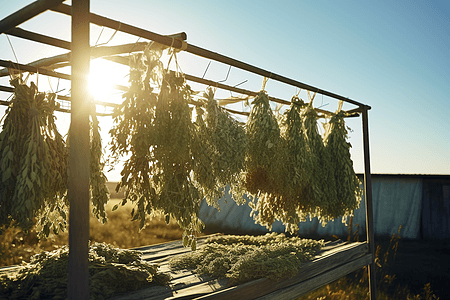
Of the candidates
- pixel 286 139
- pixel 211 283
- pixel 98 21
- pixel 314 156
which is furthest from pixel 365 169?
pixel 98 21

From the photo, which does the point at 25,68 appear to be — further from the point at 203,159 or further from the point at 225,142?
the point at 225,142

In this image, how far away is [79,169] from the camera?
8.13 feet

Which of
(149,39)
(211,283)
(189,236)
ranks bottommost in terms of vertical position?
(211,283)

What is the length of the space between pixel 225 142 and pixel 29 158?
1.92 meters

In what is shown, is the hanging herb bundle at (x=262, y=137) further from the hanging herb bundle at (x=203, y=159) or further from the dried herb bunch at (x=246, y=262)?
the dried herb bunch at (x=246, y=262)

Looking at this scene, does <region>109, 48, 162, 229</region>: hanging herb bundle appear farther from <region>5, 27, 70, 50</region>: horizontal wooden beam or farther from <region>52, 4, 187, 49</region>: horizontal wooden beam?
<region>5, 27, 70, 50</region>: horizontal wooden beam

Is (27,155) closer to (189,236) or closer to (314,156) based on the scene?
(189,236)

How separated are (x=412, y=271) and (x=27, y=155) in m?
9.42

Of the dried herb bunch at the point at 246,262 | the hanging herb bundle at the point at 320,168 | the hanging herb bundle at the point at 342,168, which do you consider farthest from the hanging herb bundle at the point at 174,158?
the hanging herb bundle at the point at 342,168

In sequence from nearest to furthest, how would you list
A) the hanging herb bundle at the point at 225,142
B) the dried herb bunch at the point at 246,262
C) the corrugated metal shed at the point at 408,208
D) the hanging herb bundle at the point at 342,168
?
the hanging herb bundle at the point at 225,142, the dried herb bunch at the point at 246,262, the hanging herb bundle at the point at 342,168, the corrugated metal shed at the point at 408,208

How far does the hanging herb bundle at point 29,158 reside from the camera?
120 inches

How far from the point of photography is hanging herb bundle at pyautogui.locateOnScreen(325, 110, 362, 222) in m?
5.58

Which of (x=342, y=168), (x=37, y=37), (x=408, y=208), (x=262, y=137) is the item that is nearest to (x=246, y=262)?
(x=262, y=137)

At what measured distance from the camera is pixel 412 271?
30.3ft
